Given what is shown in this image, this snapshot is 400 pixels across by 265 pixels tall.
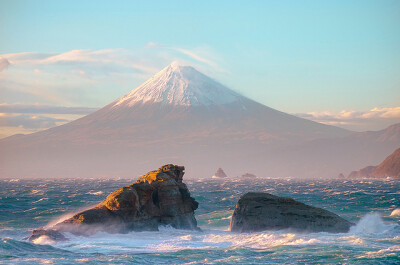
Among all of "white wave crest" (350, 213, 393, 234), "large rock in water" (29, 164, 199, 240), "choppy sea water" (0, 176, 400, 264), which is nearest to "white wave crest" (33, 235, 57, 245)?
"choppy sea water" (0, 176, 400, 264)

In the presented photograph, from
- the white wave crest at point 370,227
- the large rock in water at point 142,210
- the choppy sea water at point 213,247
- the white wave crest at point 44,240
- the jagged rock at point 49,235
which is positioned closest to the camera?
the choppy sea water at point 213,247

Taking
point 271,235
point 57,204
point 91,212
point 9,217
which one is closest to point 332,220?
point 271,235

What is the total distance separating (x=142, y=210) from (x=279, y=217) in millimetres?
8971

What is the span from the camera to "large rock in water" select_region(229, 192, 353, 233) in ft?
109

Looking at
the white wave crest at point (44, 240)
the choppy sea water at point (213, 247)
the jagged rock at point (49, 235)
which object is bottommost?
the choppy sea water at point (213, 247)

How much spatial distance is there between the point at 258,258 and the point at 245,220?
388 inches

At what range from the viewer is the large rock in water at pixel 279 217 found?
33375 millimetres

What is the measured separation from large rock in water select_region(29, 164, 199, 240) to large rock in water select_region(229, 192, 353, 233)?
3770mm

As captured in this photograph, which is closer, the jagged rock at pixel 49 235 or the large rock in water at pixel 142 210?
the jagged rock at pixel 49 235

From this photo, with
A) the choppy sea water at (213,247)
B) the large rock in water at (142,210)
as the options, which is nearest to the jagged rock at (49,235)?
the large rock in water at (142,210)

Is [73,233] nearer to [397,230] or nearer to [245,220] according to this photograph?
[245,220]

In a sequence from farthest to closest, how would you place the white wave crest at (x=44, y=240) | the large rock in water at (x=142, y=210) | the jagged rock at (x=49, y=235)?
1. the large rock in water at (x=142, y=210)
2. the jagged rock at (x=49, y=235)
3. the white wave crest at (x=44, y=240)

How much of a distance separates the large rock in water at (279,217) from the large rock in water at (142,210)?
148 inches

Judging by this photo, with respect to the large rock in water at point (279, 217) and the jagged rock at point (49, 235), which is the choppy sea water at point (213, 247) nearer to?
the jagged rock at point (49, 235)
